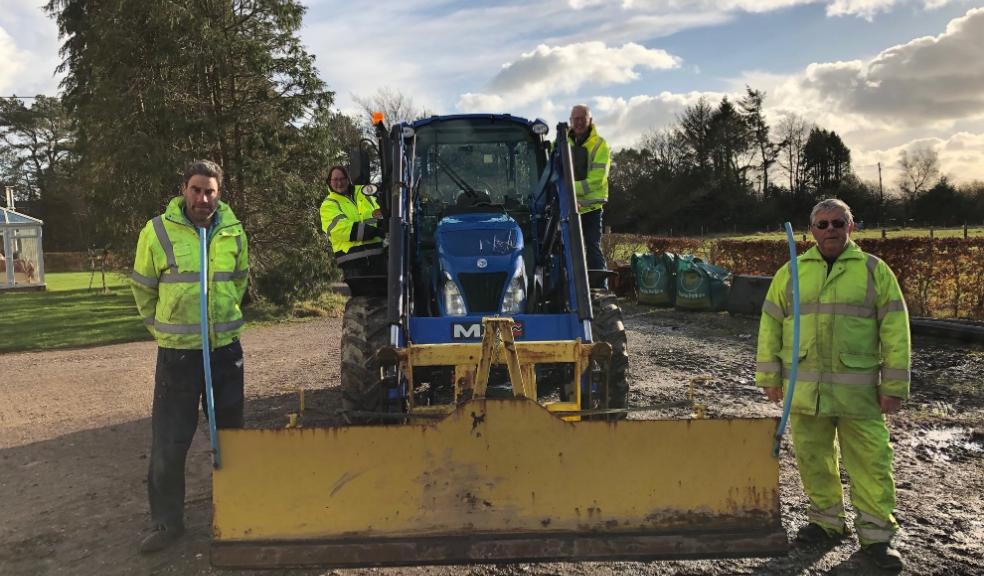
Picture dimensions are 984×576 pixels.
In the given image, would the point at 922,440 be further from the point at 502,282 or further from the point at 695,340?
the point at 695,340

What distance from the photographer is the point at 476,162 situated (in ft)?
19.1

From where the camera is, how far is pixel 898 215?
171ft

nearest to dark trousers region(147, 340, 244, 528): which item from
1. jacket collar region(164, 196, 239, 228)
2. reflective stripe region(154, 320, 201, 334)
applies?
reflective stripe region(154, 320, 201, 334)

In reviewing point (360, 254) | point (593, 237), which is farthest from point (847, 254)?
point (360, 254)

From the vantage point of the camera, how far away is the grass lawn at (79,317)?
12.6 meters

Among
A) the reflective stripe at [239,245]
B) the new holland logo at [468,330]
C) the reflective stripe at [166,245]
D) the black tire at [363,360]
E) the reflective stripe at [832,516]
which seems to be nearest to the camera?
the reflective stripe at [832,516]

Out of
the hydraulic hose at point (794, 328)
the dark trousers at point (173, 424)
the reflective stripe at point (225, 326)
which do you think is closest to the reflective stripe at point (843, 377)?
the hydraulic hose at point (794, 328)

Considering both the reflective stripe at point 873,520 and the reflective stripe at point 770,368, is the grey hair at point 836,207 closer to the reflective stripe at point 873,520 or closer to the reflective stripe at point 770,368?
the reflective stripe at point 770,368

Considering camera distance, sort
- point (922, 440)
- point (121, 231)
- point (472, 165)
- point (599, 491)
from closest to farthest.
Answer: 1. point (599, 491)
2. point (922, 440)
3. point (472, 165)
4. point (121, 231)

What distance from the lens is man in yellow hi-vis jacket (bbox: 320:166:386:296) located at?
5352 mm

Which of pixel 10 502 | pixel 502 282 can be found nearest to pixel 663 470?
pixel 502 282

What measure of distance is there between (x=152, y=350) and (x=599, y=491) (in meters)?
10.4

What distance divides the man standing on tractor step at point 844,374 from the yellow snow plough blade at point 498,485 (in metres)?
0.71

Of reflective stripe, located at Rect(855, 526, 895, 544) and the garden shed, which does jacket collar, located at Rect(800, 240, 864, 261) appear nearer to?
reflective stripe, located at Rect(855, 526, 895, 544)
